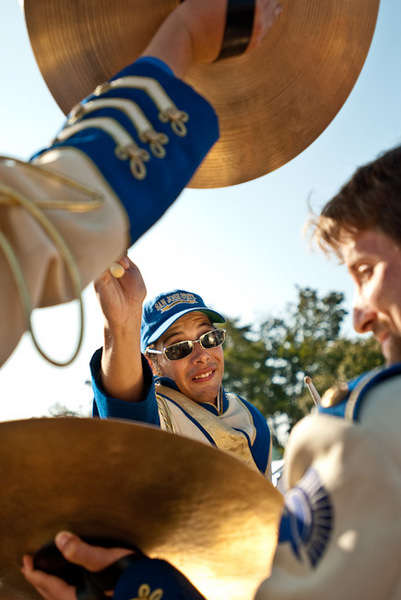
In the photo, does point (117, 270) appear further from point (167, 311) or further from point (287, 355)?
point (287, 355)

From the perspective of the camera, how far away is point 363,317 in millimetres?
1317

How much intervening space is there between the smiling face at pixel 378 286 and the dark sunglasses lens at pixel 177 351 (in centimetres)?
264

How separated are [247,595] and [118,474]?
1.39 feet

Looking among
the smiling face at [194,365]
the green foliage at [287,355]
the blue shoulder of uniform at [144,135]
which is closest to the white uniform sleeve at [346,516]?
the blue shoulder of uniform at [144,135]

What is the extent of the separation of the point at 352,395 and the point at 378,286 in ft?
0.85

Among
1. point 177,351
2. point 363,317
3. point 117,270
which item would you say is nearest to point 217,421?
point 177,351

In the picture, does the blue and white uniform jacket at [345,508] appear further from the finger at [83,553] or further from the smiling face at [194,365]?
the smiling face at [194,365]

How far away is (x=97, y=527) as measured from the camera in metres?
1.38

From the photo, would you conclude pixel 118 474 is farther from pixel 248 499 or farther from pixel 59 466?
pixel 248 499

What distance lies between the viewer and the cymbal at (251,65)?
167 centimetres

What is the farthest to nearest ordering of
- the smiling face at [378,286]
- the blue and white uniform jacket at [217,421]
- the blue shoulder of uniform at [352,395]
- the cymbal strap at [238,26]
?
the blue and white uniform jacket at [217,421] → the cymbal strap at [238,26] → the smiling face at [378,286] → the blue shoulder of uniform at [352,395]

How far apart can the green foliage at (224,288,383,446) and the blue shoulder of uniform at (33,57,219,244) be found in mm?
38575

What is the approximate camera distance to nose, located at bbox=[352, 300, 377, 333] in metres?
1.31

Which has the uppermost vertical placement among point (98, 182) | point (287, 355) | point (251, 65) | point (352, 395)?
point (251, 65)
